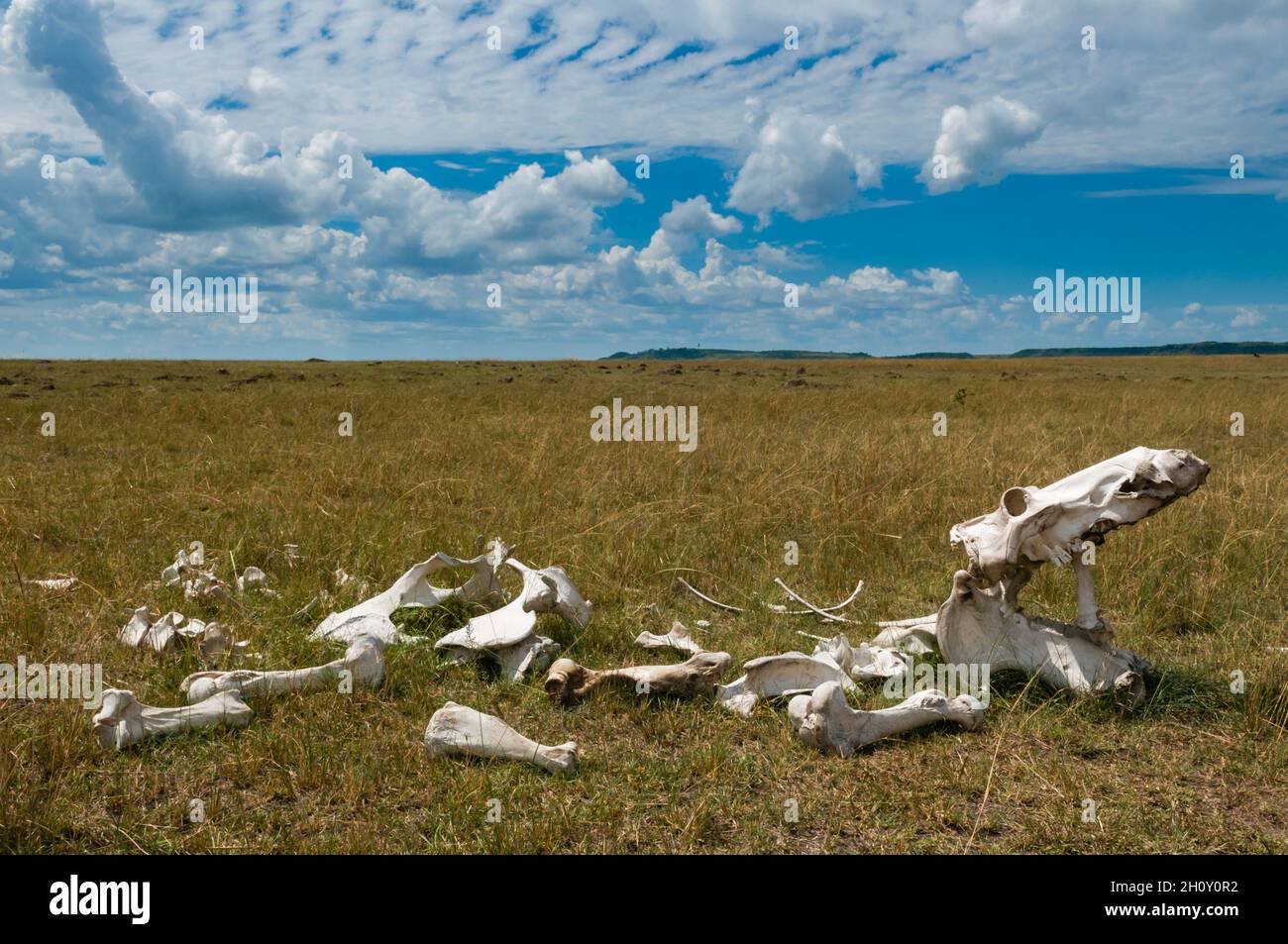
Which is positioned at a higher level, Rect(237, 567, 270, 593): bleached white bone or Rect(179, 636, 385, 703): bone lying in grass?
Rect(237, 567, 270, 593): bleached white bone

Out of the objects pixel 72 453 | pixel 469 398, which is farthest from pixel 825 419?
pixel 72 453

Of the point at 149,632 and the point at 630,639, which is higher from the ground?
the point at 149,632

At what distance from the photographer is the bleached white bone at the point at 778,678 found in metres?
4.64

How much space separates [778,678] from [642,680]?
700 mm

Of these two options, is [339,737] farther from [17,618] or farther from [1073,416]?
[1073,416]

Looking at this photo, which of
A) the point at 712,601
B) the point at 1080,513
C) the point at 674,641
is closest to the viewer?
the point at 1080,513

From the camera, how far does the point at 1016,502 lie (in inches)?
186

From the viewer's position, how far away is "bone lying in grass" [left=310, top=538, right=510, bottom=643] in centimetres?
541

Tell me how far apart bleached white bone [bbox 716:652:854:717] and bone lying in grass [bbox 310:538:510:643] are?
196 centimetres

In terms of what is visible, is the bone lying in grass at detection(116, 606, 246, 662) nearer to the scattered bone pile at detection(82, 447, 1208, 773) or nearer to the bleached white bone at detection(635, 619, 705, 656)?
the scattered bone pile at detection(82, 447, 1208, 773)

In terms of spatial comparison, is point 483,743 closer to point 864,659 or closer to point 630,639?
point 630,639

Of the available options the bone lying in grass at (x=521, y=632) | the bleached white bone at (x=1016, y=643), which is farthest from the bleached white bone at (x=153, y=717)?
the bleached white bone at (x=1016, y=643)

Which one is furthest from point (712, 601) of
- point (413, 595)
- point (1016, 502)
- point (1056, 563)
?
point (1056, 563)

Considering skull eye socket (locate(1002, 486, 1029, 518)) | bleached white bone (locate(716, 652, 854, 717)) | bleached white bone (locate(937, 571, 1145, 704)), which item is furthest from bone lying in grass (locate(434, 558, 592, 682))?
skull eye socket (locate(1002, 486, 1029, 518))
